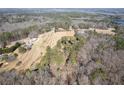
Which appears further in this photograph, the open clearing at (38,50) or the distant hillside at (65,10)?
the distant hillside at (65,10)

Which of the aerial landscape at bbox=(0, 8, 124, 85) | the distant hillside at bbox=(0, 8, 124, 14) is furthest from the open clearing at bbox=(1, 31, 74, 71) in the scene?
the distant hillside at bbox=(0, 8, 124, 14)

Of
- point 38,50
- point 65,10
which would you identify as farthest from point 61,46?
point 65,10

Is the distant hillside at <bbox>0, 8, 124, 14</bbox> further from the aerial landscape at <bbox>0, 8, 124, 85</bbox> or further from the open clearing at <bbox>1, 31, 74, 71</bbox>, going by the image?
the open clearing at <bbox>1, 31, 74, 71</bbox>

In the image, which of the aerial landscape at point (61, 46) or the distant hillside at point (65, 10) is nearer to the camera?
the aerial landscape at point (61, 46)

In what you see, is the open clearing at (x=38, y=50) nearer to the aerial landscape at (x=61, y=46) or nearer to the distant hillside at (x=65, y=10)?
the aerial landscape at (x=61, y=46)

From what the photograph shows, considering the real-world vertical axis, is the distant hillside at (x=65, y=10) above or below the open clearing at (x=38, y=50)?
above

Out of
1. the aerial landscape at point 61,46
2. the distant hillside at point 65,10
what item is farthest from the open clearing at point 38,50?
the distant hillside at point 65,10
